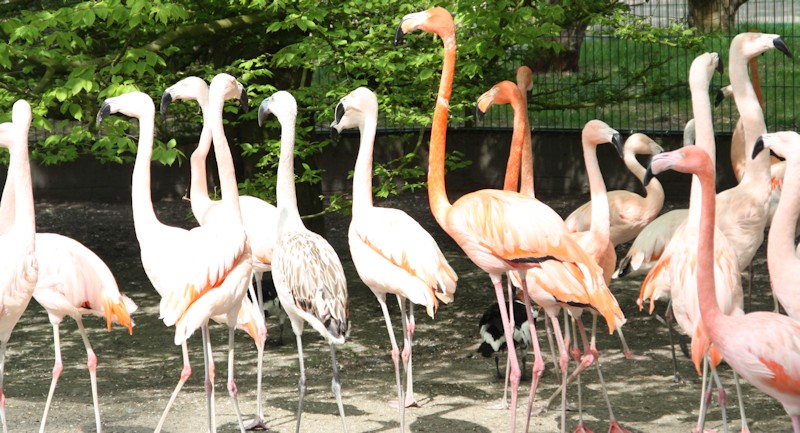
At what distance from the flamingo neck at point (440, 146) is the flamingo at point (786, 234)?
1.79 metres

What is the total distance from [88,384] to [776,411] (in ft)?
14.8

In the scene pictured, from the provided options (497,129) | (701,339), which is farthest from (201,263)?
(497,129)

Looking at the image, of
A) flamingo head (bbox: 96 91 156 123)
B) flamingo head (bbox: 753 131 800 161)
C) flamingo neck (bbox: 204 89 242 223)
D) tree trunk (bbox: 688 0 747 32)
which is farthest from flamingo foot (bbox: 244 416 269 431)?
tree trunk (bbox: 688 0 747 32)

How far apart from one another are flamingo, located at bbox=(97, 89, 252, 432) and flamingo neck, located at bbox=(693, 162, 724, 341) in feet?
7.99

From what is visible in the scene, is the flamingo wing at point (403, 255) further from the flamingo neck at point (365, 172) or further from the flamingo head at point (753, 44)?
the flamingo head at point (753, 44)

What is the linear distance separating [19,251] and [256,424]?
70.3 inches

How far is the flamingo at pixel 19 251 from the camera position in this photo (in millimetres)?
5539

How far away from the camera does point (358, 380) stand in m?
7.36

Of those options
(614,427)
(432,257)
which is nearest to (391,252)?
(432,257)

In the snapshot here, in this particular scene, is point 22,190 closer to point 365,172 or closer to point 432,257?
point 365,172

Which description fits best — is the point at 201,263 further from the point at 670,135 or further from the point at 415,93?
the point at 670,135

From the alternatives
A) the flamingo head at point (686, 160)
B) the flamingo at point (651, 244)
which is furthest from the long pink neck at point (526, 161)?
the flamingo head at point (686, 160)

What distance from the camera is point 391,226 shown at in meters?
6.46

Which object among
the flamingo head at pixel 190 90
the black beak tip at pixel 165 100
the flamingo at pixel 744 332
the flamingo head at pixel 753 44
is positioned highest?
the flamingo head at pixel 753 44
